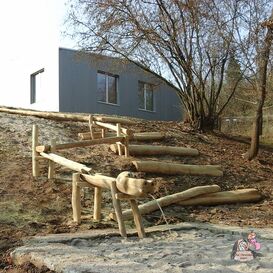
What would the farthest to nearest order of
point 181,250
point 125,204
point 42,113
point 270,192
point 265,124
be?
1. point 265,124
2. point 42,113
3. point 270,192
4. point 125,204
5. point 181,250

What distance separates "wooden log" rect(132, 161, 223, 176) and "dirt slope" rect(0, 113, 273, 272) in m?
0.16

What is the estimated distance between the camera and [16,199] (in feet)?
31.8

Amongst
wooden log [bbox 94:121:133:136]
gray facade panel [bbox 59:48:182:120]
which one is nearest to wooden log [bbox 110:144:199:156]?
wooden log [bbox 94:121:133:136]

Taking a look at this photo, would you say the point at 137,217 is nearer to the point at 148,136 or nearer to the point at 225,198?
the point at 225,198

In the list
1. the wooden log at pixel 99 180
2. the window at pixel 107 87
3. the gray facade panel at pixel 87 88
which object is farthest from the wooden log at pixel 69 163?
the window at pixel 107 87

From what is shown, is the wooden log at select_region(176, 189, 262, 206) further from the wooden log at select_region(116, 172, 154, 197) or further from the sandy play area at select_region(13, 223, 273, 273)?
the wooden log at select_region(116, 172, 154, 197)

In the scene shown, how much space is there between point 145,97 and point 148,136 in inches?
619

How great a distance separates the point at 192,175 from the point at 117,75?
53.4ft

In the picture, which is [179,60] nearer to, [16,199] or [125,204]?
[125,204]

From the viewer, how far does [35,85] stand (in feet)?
95.7

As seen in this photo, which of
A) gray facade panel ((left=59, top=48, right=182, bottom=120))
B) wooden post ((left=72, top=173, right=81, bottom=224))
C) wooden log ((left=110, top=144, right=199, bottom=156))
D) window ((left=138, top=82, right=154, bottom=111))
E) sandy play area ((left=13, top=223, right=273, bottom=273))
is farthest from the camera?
window ((left=138, top=82, right=154, bottom=111))

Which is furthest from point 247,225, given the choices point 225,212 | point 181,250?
point 181,250

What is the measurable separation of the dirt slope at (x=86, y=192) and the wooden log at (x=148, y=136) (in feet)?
1.00

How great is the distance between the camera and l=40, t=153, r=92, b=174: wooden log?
8.46 meters
